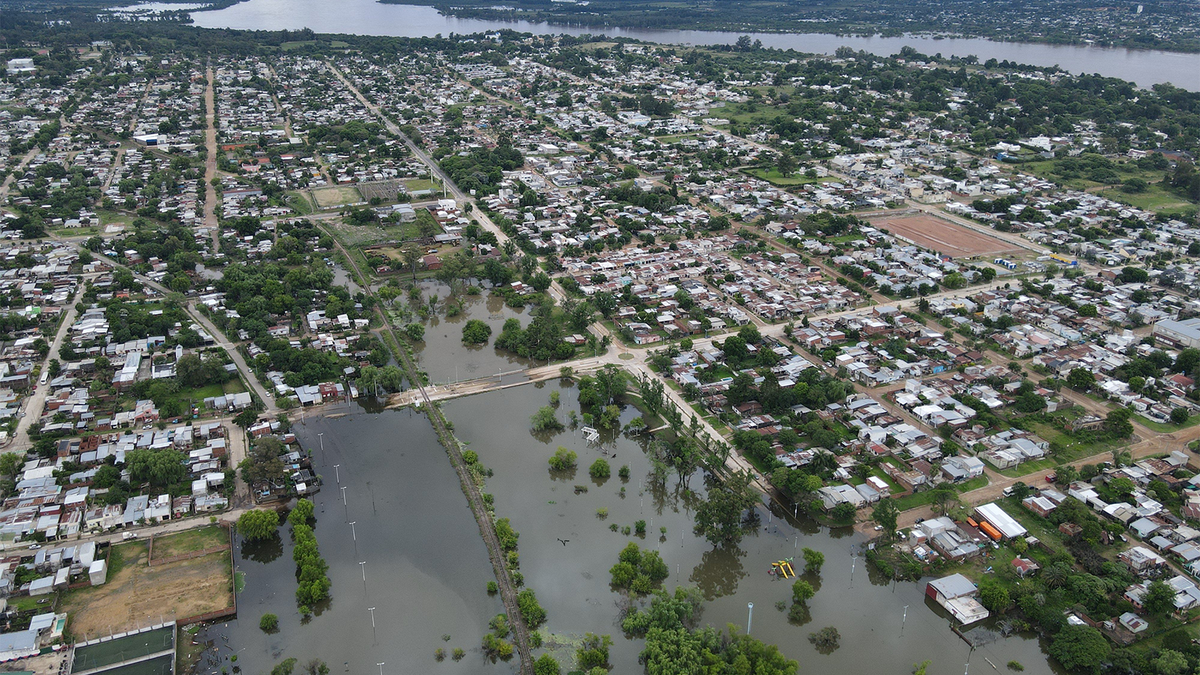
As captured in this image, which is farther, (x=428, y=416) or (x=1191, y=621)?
(x=428, y=416)

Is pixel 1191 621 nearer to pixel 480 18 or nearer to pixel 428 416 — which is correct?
pixel 428 416

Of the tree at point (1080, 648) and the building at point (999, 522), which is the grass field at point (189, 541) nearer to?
the building at point (999, 522)

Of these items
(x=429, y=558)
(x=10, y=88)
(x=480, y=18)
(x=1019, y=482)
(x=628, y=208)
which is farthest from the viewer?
(x=480, y=18)

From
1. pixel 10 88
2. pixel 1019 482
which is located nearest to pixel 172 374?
pixel 1019 482

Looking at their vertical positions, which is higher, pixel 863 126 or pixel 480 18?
pixel 480 18

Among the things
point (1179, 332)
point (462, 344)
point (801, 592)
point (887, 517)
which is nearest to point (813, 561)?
point (801, 592)

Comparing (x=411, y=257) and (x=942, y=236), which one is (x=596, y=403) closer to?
(x=411, y=257)

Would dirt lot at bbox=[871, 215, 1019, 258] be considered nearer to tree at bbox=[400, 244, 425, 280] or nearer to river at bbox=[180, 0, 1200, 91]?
tree at bbox=[400, 244, 425, 280]
